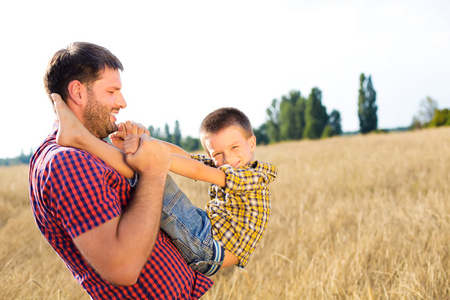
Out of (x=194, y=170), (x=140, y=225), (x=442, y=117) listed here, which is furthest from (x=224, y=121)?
(x=442, y=117)

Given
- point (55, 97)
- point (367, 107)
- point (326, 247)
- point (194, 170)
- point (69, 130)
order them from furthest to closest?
point (367, 107) < point (326, 247) < point (194, 170) < point (55, 97) < point (69, 130)

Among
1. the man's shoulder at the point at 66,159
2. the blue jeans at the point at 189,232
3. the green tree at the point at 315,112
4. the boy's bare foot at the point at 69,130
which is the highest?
the green tree at the point at 315,112

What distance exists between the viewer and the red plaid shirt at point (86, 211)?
53.9 inches

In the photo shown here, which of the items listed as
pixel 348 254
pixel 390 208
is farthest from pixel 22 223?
pixel 390 208

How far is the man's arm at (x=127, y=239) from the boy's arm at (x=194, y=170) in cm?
34

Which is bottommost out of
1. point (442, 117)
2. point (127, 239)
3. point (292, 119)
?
point (127, 239)

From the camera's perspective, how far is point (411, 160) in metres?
8.82

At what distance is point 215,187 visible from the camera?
94.4 inches

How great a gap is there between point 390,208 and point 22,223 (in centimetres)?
517

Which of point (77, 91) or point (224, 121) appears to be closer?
point (77, 91)

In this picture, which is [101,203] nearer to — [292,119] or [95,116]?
[95,116]

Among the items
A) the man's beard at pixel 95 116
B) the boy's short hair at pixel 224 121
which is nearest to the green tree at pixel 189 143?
the boy's short hair at pixel 224 121

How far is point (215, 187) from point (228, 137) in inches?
13.3

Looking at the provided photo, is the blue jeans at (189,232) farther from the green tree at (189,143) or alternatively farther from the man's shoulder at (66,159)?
the green tree at (189,143)
